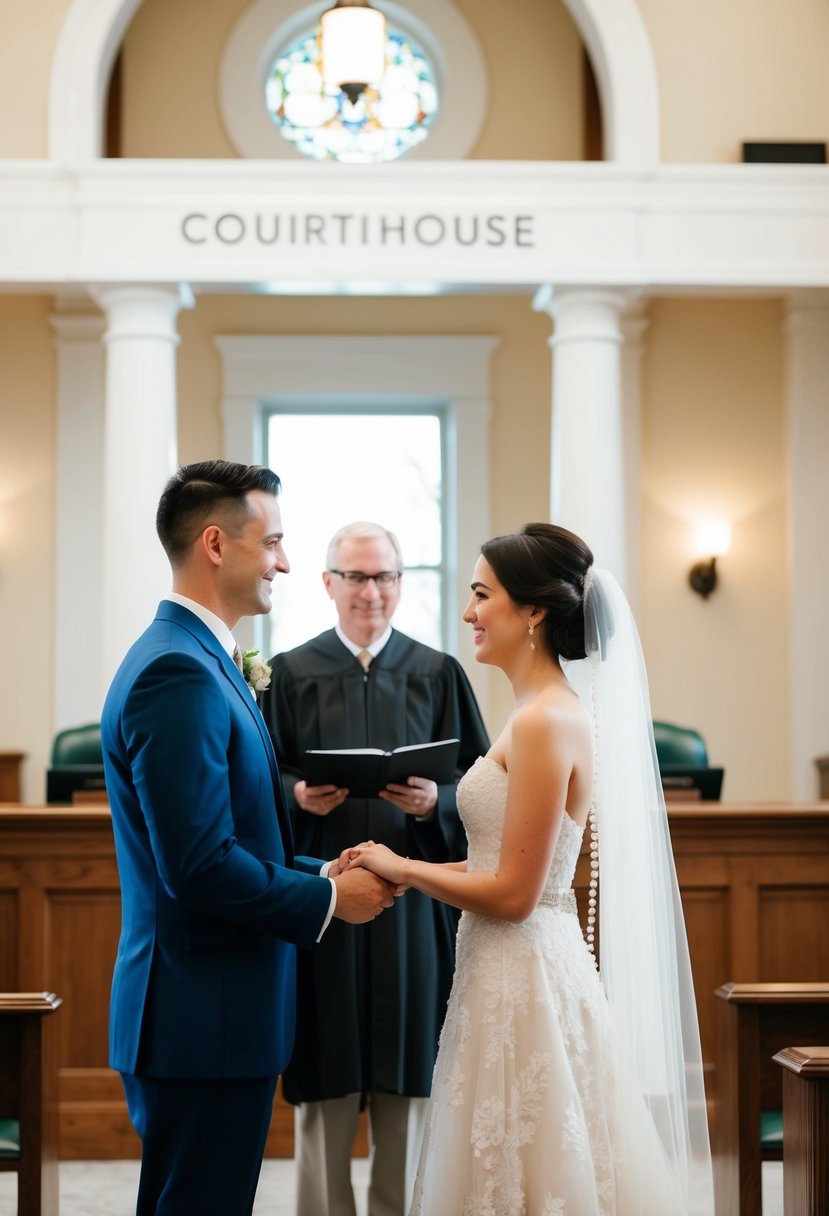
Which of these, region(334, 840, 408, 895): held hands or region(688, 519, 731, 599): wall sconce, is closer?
region(334, 840, 408, 895): held hands

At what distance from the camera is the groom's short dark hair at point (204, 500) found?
264 cm

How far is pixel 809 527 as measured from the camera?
9031 millimetres

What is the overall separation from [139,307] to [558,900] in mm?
4917

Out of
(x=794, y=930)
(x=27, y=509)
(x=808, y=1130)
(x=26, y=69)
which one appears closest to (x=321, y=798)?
(x=808, y=1130)

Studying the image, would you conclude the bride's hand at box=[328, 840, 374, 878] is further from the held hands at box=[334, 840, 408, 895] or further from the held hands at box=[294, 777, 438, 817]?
the held hands at box=[294, 777, 438, 817]

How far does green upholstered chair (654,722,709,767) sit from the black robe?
3.88 metres

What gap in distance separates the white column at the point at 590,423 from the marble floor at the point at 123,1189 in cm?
314

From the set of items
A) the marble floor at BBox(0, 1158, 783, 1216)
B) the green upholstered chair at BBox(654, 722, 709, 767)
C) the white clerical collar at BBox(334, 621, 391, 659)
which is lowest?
the marble floor at BBox(0, 1158, 783, 1216)

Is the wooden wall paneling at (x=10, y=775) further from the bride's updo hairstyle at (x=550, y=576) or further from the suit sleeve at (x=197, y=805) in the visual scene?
the suit sleeve at (x=197, y=805)

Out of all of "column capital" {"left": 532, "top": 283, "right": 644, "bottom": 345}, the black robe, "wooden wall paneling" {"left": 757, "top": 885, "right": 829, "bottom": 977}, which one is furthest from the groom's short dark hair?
"column capital" {"left": 532, "top": 283, "right": 644, "bottom": 345}

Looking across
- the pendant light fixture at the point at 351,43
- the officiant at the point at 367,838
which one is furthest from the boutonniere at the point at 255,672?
the pendant light fixture at the point at 351,43

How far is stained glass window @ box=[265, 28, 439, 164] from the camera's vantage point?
9.12m

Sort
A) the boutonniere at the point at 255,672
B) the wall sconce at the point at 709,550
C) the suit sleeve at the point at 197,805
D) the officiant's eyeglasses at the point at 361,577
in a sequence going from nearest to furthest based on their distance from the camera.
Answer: the suit sleeve at the point at 197,805 < the boutonniere at the point at 255,672 < the officiant's eyeglasses at the point at 361,577 < the wall sconce at the point at 709,550

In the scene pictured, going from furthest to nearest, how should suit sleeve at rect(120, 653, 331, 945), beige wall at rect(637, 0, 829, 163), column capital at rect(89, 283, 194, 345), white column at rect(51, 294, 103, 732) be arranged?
1. white column at rect(51, 294, 103, 732)
2. beige wall at rect(637, 0, 829, 163)
3. column capital at rect(89, 283, 194, 345)
4. suit sleeve at rect(120, 653, 331, 945)
